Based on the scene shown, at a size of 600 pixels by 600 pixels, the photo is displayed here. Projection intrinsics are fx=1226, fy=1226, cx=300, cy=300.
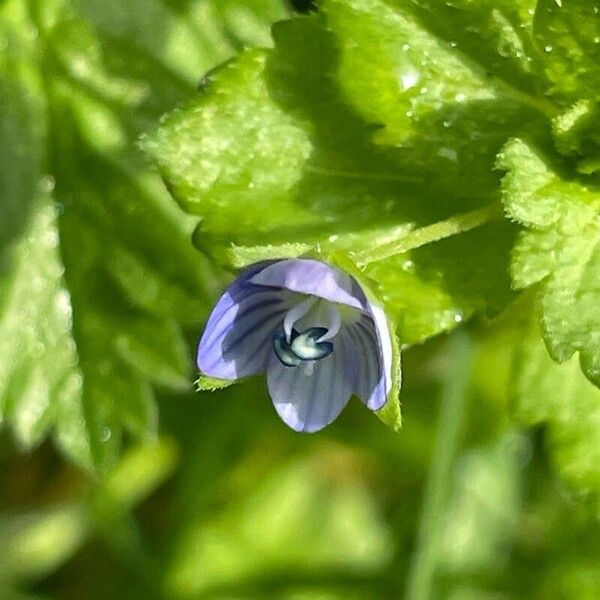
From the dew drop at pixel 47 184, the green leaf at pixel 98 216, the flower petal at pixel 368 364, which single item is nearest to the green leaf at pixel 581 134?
the flower petal at pixel 368 364

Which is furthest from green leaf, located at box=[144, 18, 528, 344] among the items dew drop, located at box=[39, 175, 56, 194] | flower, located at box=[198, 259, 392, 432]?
dew drop, located at box=[39, 175, 56, 194]

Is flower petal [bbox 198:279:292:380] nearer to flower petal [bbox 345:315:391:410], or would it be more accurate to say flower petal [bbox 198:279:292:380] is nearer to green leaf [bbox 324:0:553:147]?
flower petal [bbox 345:315:391:410]

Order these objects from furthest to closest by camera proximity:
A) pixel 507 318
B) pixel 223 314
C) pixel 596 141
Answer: pixel 507 318, pixel 596 141, pixel 223 314

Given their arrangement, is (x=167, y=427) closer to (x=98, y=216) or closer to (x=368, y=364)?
(x=98, y=216)

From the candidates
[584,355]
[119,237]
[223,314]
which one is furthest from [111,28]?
[584,355]

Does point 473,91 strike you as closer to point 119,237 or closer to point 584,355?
point 584,355

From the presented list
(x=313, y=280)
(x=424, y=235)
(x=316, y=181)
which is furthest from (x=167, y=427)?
(x=313, y=280)

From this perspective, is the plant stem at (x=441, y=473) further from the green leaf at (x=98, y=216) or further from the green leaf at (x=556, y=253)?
the green leaf at (x=556, y=253)
